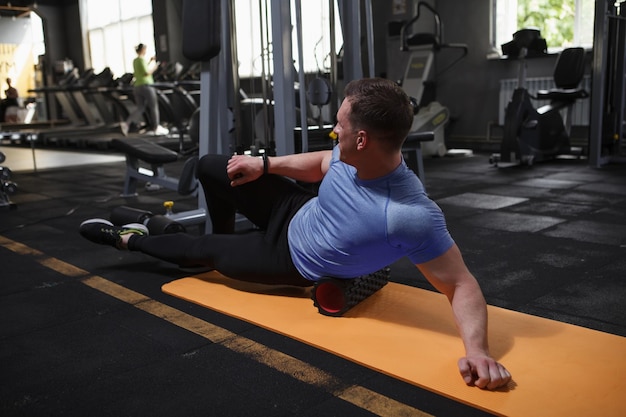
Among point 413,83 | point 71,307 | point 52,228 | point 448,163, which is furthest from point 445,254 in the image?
point 413,83

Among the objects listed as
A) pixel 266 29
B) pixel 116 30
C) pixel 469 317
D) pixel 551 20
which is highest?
pixel 116 30

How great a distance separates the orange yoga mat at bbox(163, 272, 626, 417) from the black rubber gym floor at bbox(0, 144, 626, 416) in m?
0.05

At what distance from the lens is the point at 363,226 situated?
5.17 ft

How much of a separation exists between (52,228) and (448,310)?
2412mm

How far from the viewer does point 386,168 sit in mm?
1543

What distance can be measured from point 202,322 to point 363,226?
633 millimetres

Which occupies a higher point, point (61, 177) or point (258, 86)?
point (258, 86)

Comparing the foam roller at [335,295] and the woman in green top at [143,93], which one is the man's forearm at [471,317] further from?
the woman in green top at [143,93]

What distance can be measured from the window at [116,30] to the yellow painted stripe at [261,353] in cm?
1032

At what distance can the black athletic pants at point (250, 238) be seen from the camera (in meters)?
1.93

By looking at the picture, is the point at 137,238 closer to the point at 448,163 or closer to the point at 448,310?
the point at 448,310

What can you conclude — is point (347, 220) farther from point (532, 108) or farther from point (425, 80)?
point (425, 80)

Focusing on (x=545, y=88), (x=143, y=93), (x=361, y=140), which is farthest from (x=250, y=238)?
(x=143, y=93)

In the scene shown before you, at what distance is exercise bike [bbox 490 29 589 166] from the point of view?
5.41 m
